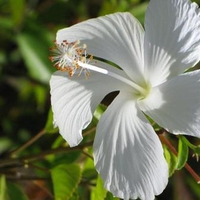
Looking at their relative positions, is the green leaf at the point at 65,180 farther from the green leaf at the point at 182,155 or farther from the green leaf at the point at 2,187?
the green leaf at the point at 182,155

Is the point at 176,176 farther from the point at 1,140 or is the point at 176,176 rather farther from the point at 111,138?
the point at 111,138

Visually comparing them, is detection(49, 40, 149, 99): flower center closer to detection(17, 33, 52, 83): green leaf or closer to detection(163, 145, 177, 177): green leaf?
detection(163, 145, 177, 177): green leaf

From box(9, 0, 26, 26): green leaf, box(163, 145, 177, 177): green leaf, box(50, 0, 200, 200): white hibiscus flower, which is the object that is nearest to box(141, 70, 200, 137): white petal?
box(50, 0, 200, 200): white hibiscus flower

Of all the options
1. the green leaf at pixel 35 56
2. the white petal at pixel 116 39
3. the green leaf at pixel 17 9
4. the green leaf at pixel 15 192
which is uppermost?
the white petal at pixel 116 39

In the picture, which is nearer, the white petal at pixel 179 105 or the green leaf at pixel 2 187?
the white petal at pixel 179 105

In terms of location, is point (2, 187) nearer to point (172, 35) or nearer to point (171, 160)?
point (171, 160)

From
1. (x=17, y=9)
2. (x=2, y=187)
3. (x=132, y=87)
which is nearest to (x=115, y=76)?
(x=132, y=87)

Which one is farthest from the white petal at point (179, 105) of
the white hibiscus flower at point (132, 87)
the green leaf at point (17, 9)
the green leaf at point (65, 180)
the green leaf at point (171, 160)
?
the green leaf at point (17, 9)
